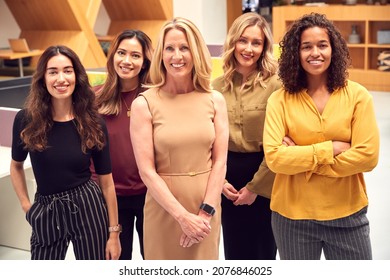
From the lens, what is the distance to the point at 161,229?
7.50ft

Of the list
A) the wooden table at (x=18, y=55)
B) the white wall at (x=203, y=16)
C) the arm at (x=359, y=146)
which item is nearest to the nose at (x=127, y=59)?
the arm at (x=359, y=146)

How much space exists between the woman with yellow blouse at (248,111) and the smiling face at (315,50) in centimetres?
46

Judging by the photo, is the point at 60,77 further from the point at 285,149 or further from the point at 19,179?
the point at 285,149

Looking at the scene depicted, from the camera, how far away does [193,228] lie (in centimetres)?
221

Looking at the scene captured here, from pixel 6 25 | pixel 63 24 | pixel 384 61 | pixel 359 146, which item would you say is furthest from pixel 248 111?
pixel 384 61

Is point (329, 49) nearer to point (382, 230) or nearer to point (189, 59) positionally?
point (189, 59)

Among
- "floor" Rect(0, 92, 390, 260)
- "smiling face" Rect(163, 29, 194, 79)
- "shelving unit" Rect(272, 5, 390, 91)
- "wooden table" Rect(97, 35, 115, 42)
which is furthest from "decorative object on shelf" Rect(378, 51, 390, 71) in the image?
"smiling face" Rect(163, 29, 194, 79)

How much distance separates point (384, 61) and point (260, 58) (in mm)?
7489

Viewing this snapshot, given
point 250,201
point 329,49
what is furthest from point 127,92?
point 329,49

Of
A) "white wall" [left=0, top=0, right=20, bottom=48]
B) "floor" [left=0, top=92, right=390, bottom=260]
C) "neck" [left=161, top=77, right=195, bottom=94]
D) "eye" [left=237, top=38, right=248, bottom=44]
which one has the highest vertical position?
"white wall" [left=0, top=0, right=20, bottom=48]

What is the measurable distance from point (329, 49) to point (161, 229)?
87cm

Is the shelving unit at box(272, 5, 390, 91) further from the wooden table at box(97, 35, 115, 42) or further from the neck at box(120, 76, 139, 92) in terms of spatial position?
the neck at box(120, 76, 139, 92)

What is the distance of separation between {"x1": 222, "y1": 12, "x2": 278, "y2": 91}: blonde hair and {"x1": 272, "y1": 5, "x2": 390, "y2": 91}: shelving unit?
23.5 feet

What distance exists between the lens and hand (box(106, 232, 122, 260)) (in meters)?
2.48
